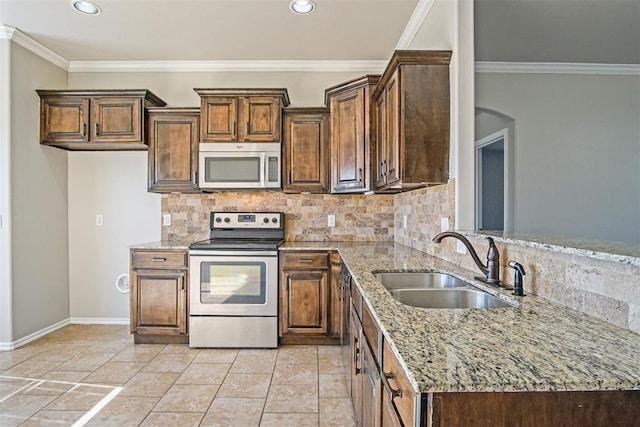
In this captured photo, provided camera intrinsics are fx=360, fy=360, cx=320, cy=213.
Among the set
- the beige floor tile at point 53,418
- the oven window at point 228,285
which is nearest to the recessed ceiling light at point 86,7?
the oven window at point 228,285

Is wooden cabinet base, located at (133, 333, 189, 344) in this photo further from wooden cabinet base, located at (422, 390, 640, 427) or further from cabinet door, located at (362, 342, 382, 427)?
wooden cabinet base, located at (422, 390, 640, 427)

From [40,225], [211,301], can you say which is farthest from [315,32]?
[40,225]

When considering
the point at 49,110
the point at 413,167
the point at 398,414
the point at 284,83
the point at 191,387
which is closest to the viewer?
the point at 398,414

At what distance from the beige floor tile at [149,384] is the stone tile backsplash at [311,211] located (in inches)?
56.2

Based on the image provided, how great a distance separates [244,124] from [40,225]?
212 centimetres

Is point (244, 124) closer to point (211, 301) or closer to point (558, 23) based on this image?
point (211, 301)

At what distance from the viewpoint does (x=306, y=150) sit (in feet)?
11.2

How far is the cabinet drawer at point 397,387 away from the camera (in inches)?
33.1

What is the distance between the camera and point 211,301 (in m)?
3.09

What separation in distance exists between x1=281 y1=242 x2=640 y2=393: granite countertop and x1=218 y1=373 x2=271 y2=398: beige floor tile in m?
1.47

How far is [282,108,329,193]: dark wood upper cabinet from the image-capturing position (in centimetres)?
340

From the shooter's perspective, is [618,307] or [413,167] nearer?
[618,307]

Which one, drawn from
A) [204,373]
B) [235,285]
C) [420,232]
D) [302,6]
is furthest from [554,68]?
[204,373]

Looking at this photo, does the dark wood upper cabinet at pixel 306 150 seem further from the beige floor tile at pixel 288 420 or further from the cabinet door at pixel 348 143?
the beige floor tile at pixel 288 420
